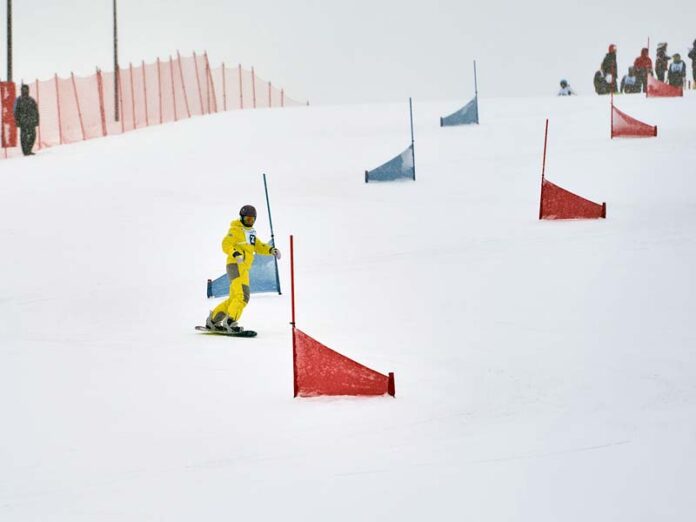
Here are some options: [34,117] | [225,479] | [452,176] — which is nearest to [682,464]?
[225,479]

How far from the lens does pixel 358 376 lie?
11.4 meters

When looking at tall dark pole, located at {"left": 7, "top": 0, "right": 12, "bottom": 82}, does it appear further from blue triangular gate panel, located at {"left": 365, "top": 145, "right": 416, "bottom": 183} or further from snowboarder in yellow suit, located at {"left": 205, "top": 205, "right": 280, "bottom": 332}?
snowboarder in yellow suit, located at {"left": 205, "top": 205, "right": 280, "bottom": 332}

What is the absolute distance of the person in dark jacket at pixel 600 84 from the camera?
130 ft

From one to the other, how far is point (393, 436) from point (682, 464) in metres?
2.04

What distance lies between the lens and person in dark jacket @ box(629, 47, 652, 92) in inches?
1524

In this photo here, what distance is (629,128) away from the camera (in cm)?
2947

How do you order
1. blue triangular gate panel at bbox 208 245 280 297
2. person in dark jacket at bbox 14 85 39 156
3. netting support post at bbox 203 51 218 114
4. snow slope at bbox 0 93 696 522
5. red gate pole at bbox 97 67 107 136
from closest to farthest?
snow slope at bbox 0 93 696 522, blue triangular gate panel at bbox 208 245 280 297, person in dark jacket at bbox 14 85 39 156, red gate pole at bbox 97 67 107 136, netting support post at bbox 203 51 218 114

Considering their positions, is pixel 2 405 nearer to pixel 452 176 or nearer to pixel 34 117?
pixel 452 176

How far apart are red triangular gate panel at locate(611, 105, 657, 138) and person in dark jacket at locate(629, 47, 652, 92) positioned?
934cm

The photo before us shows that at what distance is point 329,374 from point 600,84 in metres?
29.8

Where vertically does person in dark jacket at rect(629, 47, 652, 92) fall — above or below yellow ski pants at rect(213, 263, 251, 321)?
above

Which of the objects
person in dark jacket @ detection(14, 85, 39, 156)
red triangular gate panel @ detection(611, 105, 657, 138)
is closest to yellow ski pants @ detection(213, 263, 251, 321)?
red triangular gate panel @ detection(611, 105, 657, 138)

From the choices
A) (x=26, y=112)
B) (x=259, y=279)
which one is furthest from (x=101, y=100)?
(x=259, y=279)

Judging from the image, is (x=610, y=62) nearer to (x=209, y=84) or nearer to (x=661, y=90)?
(x=661, y=90)
